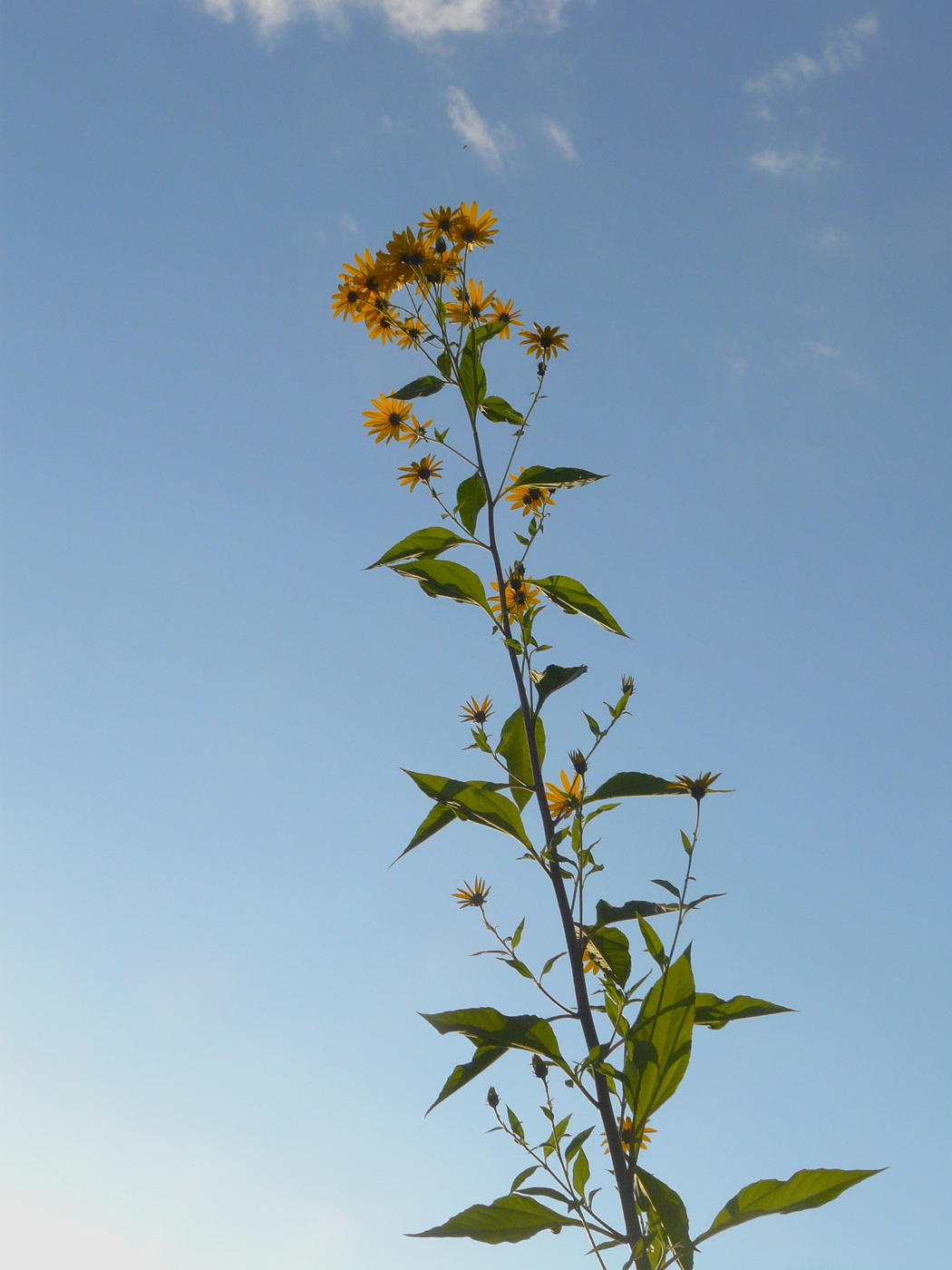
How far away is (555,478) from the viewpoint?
2080 millimetres

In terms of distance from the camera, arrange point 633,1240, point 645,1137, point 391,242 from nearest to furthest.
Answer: point 633,1240 → point 645,1137 → point 391,242

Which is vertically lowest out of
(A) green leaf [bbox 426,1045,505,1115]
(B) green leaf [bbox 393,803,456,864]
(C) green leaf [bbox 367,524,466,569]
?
(A) green leaf [bbox 426,1045,505,1115]

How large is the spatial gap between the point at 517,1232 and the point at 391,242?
2.40m

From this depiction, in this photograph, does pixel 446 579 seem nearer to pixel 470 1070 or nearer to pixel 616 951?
pixel 616 951

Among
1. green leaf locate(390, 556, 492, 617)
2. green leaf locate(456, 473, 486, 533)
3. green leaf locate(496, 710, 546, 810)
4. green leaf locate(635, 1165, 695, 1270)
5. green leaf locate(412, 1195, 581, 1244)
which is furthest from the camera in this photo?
green leaf locate(456, 473, 486, 533)

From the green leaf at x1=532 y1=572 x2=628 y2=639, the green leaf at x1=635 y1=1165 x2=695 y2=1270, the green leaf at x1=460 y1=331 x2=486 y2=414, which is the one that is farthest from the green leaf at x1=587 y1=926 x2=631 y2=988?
the green leaf at x1=460 y1=331 x2=486 y2=414

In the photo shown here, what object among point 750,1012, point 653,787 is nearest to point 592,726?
point 653,787

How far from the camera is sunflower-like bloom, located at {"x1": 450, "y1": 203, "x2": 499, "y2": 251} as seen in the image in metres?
2.55

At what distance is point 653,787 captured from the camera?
176 cm

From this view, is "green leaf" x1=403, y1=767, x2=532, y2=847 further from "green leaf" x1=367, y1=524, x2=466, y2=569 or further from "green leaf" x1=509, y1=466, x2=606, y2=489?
"green leaf" x1=509, y1=466, x2=606, y2=489

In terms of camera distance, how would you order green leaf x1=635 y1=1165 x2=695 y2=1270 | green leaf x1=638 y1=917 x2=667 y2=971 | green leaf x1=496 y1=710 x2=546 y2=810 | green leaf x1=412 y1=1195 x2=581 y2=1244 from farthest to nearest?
green leaf x1=496 y1=710 x2=546 y2=810, green leaf x1=638 y1=917 x2=667 y2=971, green leaf x1=412 y1=1195 x2=581 y2=1244, green leaf x1=635 y1=1165 x2=695 y2=1270

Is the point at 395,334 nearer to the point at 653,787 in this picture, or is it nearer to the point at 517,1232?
the point at 653,787

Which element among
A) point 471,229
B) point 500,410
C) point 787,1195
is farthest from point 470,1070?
point 471,229

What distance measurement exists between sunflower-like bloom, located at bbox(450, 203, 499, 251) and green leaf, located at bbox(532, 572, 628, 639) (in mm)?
1189
